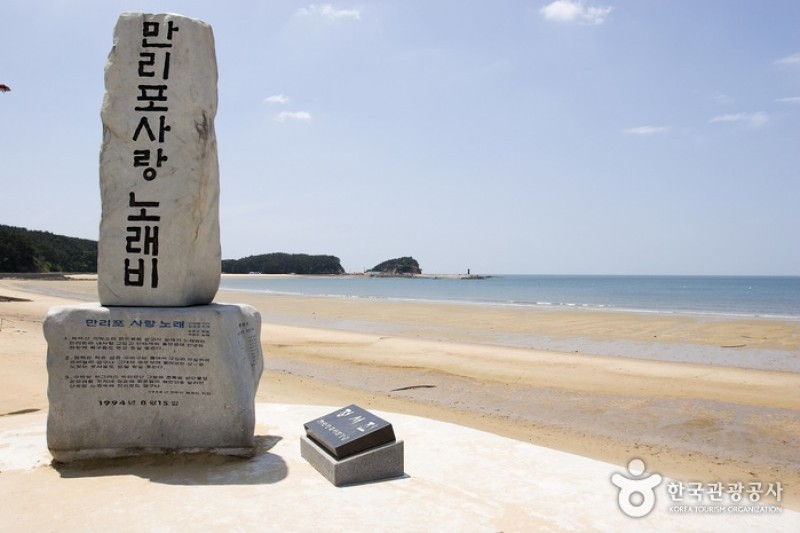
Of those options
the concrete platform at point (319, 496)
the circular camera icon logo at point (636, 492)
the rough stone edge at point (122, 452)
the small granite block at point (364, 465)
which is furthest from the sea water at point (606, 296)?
the rough stone edge at point (122, 452)

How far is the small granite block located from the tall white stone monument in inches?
38.3

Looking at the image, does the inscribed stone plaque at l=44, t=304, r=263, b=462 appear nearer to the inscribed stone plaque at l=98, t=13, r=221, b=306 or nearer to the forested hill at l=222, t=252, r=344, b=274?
the inscribed stone plaque at l=98, t=13, r=221, b=306

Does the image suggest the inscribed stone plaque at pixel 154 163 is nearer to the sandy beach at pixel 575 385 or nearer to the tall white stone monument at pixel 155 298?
the tall white stone monument at pixel 155 298

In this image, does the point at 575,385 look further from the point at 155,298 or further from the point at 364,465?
the point at 155,298

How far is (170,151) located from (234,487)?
10.7 ft

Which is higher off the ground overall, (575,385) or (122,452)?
(122,452)

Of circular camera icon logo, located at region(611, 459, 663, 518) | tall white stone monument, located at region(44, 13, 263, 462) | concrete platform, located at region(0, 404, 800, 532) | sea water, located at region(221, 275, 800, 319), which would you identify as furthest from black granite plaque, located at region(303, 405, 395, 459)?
sea water, located at region(221, 275, 800, 319)

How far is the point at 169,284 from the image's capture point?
584 centimetres

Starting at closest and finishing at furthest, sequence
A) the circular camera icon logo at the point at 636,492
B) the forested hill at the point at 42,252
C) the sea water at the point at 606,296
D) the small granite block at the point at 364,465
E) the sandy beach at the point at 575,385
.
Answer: the circular camera icon logo at the point at 636,492 → the small granite block at the point at 364,465 → the sandy beach at the point at 575,385 → the sea water at the point at 606,296 → the forested hill at the point at 42,252

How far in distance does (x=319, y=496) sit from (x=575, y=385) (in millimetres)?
7647

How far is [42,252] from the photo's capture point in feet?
292

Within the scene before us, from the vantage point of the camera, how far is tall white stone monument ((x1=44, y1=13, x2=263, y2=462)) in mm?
5559

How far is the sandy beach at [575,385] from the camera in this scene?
7.63m

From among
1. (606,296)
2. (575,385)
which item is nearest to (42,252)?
(606,296)
